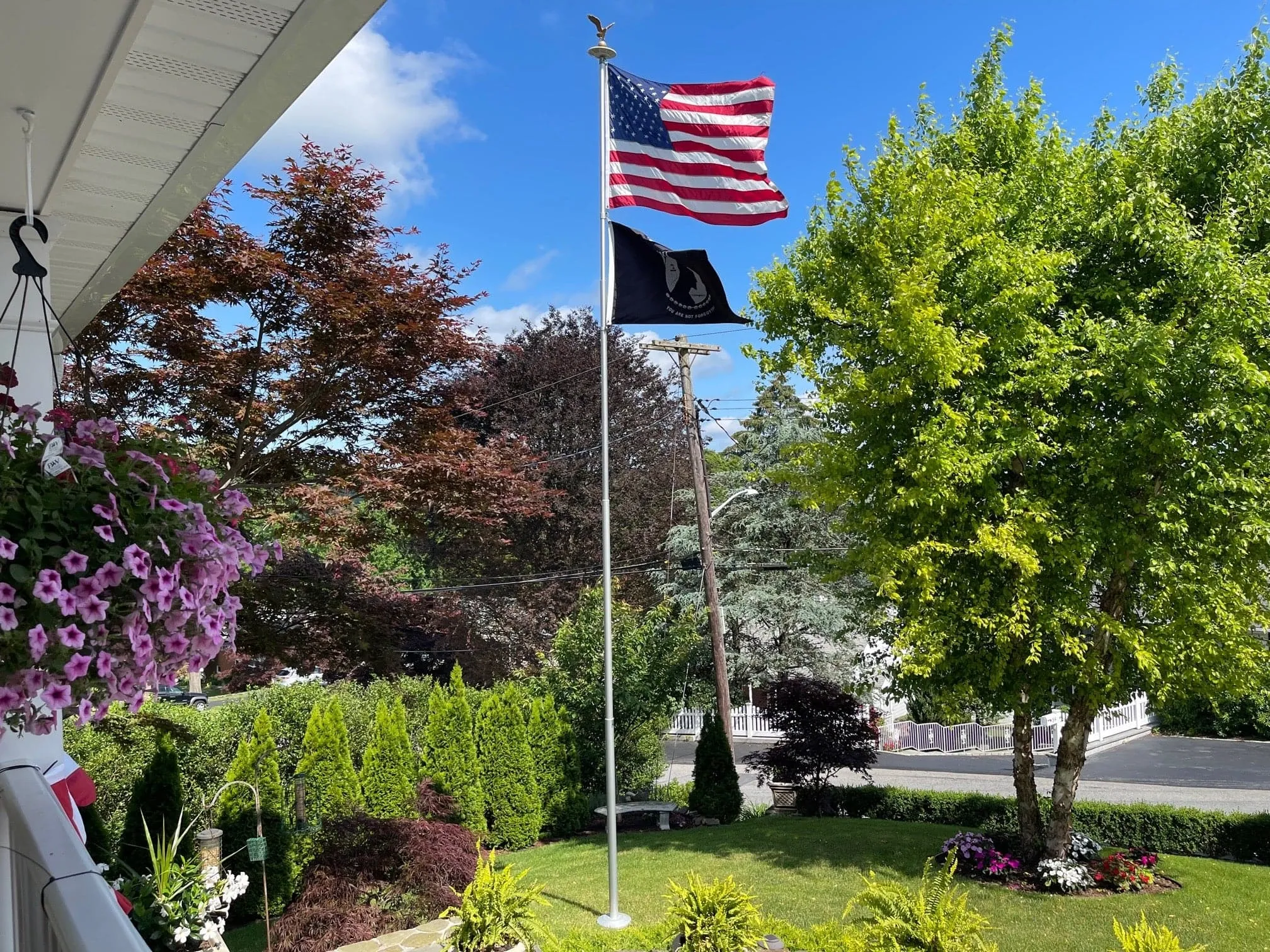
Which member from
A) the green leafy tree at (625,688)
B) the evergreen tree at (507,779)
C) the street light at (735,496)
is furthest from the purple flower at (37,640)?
the street light at (735,496)

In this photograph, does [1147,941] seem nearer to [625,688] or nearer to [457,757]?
[457,757]

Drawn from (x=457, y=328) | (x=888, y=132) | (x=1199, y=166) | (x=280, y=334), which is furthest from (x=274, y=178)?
(x=1199, y=166)

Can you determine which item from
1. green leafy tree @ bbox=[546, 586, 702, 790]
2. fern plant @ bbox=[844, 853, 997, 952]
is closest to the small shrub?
fern plant @ bbox=[844, 853, 997, 952]

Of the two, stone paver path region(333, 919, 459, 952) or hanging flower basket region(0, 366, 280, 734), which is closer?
hanging flower basket region(0, 366, 280, 734)

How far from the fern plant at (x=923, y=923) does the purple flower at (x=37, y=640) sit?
4350 millimetres

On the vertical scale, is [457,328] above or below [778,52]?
below

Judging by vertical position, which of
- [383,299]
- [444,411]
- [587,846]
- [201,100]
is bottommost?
[587,846]

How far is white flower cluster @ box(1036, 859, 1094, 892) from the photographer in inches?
331

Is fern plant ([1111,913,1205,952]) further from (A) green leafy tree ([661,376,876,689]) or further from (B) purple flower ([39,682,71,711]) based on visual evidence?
(A) green leafy tree ([661,376,876,689])

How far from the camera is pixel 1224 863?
9.55m

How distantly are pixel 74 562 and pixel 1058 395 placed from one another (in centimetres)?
920

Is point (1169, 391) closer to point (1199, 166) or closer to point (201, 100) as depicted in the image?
point (1199, 166)

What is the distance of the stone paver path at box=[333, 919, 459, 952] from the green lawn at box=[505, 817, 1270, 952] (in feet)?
3.29

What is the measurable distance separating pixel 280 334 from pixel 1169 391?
25.8 ft
